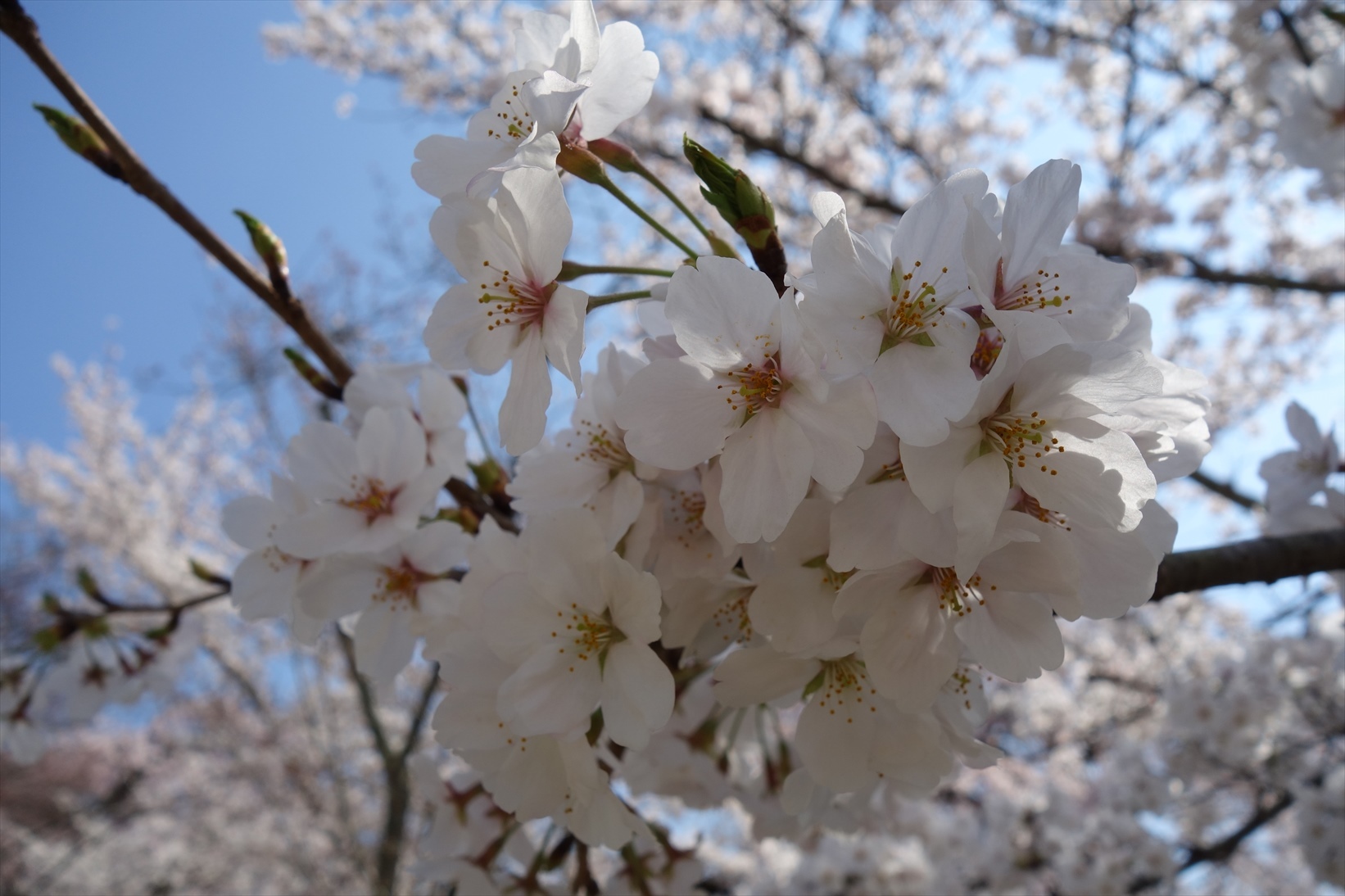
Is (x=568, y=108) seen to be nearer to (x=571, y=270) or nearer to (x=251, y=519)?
(x=571, y=270)

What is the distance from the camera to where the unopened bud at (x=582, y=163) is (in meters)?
0.91

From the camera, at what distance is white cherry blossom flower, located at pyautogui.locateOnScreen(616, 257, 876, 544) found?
734 mm

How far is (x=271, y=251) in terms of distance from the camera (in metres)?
1.19

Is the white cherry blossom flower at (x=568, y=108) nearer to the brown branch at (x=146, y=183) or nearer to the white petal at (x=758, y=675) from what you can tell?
the brown branch at (x=146, y=183)

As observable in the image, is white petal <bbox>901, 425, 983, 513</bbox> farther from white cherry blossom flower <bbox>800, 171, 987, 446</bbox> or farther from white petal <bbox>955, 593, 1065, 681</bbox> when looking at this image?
white petal <bbox>955, 593, 1065, 681</bbox>

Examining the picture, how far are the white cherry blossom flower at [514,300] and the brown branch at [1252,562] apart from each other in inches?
35.8

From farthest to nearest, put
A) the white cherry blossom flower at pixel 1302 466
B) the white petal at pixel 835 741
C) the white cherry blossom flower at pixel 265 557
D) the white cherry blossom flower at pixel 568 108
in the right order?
the white cherry blossom flower at pixel 1302 466, the white cherry blossom flower at pixel 265 557, the white petal at pixel 835 741, the white cherry blossom flower at pixel 568 108

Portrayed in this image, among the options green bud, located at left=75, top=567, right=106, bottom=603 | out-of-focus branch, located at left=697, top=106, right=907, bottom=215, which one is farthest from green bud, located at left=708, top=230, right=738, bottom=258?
out-of-focus branch, located at left=697, top=106, right=907, bottom=215

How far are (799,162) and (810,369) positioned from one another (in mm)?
3713

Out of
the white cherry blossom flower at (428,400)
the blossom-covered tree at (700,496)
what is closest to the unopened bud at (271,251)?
the blossom-covered tree at (700,496)

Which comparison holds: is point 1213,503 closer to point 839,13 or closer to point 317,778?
point 839,13

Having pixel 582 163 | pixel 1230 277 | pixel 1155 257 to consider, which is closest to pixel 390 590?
pixel 582 163

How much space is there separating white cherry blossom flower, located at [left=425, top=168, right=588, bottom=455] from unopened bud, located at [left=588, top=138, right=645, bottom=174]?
189mm

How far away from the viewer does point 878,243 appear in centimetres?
91
